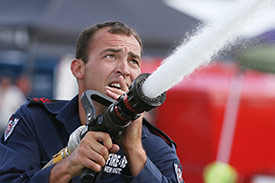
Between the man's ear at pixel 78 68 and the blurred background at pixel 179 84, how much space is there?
9.42 ft

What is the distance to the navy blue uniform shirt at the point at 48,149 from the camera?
1867 mm

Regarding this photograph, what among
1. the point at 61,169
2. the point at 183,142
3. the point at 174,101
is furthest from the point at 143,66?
the point at 61,169

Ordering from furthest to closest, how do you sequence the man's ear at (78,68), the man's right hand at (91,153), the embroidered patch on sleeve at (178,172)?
1. the man's ear at (78,68)
2. the embroidered patch on sleeve at (178,172)
3. the man's right hand at (91,153)

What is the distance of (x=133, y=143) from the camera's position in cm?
182

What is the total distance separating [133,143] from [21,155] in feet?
1.63

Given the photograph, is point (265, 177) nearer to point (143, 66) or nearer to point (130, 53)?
point (143, 66)

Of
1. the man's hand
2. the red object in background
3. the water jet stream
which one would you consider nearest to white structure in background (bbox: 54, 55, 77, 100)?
the red object in background

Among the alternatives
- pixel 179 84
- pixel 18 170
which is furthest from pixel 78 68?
pixel 179 84

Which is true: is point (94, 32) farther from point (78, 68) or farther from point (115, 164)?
point (115, 164)

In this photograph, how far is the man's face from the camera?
2.13 metres

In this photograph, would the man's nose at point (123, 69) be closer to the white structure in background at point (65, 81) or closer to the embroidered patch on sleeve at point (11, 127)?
the embroidered patch on sleeve at point (11, 127)

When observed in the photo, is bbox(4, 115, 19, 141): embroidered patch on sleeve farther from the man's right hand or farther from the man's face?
the man's right hand

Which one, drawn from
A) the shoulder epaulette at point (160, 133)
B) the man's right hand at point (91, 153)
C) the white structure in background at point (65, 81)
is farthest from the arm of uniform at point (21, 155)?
the white structure in background at point (65, 81)

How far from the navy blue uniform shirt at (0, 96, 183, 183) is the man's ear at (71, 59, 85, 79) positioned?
6.0 inches
